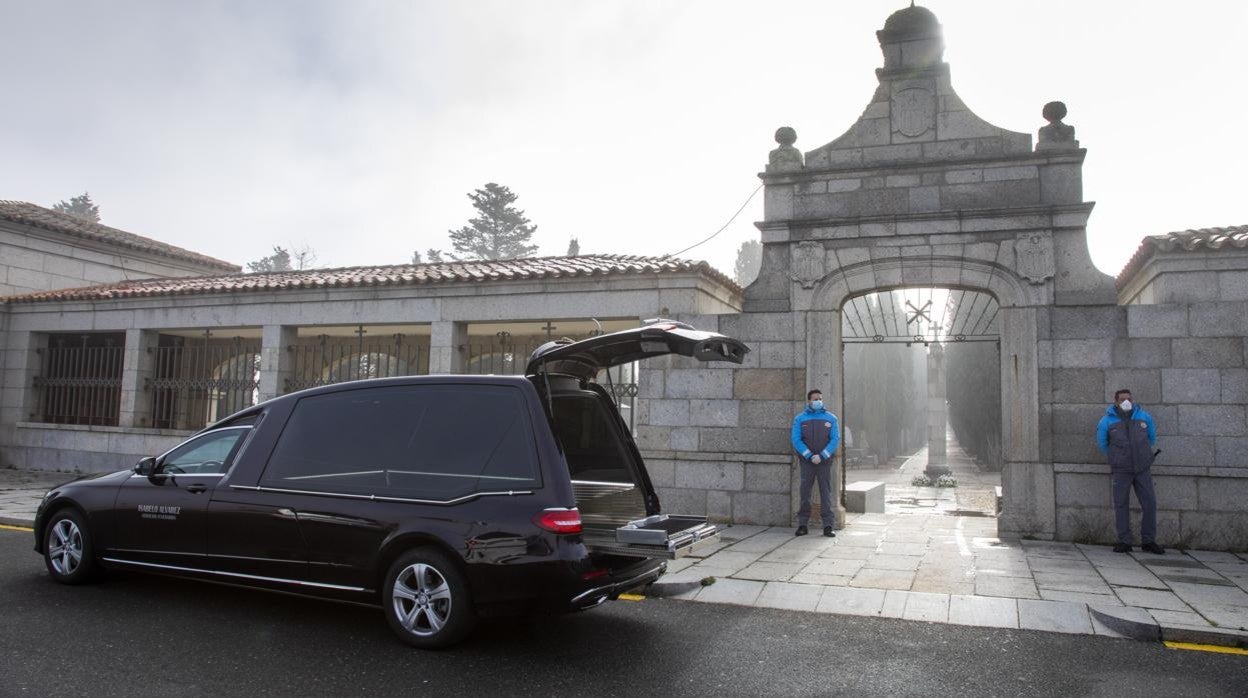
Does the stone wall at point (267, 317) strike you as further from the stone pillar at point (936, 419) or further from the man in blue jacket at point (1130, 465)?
the stone pillar at point (936, 419)

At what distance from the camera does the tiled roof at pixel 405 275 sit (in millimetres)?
11312

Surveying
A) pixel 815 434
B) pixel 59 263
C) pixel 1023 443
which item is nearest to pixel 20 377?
pixel 59 263

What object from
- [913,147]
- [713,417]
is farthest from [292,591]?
[913,147]

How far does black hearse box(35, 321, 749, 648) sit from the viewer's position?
451 cm

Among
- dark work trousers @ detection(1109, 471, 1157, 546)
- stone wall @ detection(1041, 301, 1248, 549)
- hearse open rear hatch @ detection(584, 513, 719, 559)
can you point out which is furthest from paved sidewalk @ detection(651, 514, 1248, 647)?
hearse open rear hatch @ detection(584, 513, 719, 559)

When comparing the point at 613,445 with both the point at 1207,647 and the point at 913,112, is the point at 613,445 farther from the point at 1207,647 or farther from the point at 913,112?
the point at 913,112

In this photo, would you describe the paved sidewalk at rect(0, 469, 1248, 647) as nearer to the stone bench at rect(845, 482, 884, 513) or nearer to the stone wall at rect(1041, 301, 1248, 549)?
the stone wall at rect(1041, 301, 1248, 549)

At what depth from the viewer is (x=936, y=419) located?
2845 centimetres

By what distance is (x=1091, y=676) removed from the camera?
443 centimetres

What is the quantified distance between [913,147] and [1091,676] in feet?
24.3

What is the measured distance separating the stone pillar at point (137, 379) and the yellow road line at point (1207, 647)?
15.7 meters

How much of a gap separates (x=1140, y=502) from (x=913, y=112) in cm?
538

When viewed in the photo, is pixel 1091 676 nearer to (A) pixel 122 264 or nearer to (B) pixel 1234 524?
(B) pixel 1234 524

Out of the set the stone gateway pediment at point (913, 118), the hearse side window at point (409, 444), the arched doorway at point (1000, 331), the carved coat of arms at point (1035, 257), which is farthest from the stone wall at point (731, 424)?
the hearse side window at point (409, 444)
